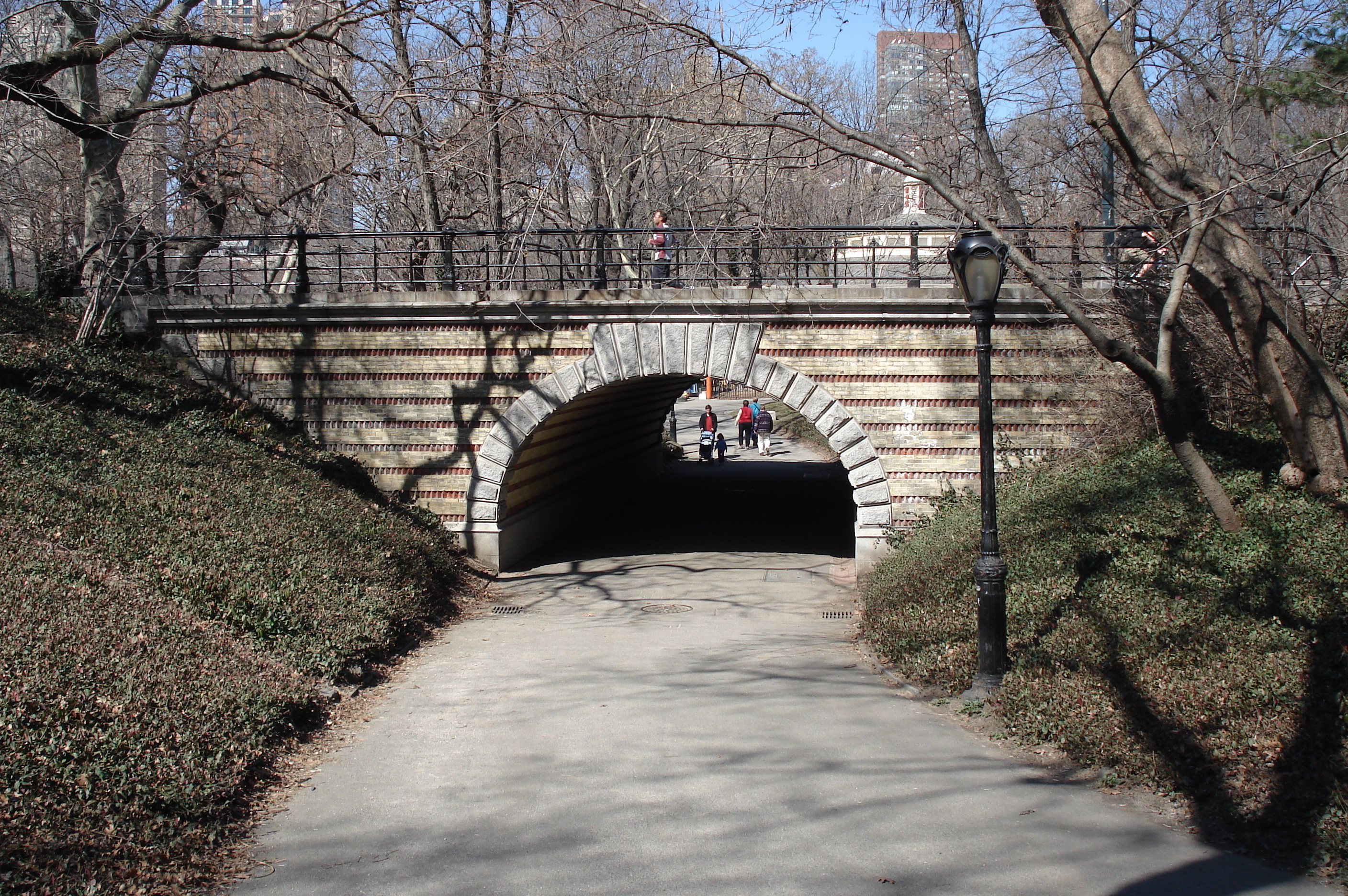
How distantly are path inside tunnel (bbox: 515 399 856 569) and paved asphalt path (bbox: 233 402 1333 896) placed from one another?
6.72 meters

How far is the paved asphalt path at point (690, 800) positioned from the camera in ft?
15.4

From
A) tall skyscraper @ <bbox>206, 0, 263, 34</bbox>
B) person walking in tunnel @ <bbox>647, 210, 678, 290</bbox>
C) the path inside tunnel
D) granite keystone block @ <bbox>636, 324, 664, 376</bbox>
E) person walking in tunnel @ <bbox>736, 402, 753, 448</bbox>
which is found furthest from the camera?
person walking in tunnel @ <bbox>736, 402, 753, 448</bbox>

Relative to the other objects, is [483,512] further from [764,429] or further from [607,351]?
[764,429]

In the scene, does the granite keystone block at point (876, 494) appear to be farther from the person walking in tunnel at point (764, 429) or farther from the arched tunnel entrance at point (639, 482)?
the person walking in tunnel at point (764, 429)

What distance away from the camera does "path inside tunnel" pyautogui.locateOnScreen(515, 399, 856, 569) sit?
1633cm

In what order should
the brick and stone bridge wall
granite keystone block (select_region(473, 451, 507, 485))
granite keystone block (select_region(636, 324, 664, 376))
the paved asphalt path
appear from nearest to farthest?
1. the paved asphalt path
2. the brick and stone bridge wall
3. granite keystone block (select_region(636, 324, 664, 376))
4. granite keystone block (select_region(473, 451, 507, 485))

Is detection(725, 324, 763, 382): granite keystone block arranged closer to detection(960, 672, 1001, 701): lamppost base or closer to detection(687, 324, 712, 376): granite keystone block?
detection(687, 324, 712, 376): granite keystone block

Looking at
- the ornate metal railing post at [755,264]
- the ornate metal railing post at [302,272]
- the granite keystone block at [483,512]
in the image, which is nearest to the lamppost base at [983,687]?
the ornate metal railing post at [755,264]

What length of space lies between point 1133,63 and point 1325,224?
531 centimetres

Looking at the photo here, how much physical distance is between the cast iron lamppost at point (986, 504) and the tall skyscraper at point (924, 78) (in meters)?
4.12

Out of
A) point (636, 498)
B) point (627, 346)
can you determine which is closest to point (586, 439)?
point (636, 498)

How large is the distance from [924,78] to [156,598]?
71.1 ft

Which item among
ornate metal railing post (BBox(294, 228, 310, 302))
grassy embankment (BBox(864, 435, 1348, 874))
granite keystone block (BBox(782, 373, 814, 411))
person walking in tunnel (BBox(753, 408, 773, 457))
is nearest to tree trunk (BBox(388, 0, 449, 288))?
ornate metal railing post (BBox(294, 228, 310, 302))

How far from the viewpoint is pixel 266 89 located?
63.2 feet
